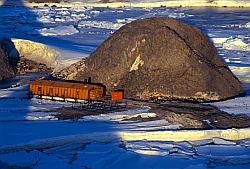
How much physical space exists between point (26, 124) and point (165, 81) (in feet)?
14.0

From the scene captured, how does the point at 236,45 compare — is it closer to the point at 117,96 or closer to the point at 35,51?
the point at 35,51

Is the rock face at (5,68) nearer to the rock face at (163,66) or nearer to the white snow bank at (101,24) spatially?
the rock face at (163,66)

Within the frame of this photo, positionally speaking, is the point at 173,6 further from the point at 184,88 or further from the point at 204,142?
the point at 204,142

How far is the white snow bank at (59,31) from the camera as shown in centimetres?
2922

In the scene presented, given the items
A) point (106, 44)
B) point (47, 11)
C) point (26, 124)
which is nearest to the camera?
point (26, 124)

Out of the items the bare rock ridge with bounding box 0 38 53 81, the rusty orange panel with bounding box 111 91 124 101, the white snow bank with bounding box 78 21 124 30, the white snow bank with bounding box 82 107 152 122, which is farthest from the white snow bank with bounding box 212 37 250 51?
the white snow bank with bounding box 82 107 152 122

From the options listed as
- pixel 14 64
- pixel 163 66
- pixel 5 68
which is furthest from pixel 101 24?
pixel 163 66

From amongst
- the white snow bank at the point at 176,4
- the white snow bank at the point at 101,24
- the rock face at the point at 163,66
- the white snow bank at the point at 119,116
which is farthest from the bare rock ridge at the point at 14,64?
the white snow bank at the point at 176,4

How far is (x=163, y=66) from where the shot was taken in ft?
50.2

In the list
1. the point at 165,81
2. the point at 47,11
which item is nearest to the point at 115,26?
the point at 47,11

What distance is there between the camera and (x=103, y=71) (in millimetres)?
15805

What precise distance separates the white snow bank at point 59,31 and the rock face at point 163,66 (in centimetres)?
1289

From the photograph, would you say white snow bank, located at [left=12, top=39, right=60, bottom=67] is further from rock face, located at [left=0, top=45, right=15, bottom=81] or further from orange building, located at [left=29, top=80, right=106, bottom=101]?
orange building, located at [left=29, top=80, right=106, bottom=101]

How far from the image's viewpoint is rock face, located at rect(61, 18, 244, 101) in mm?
14953
